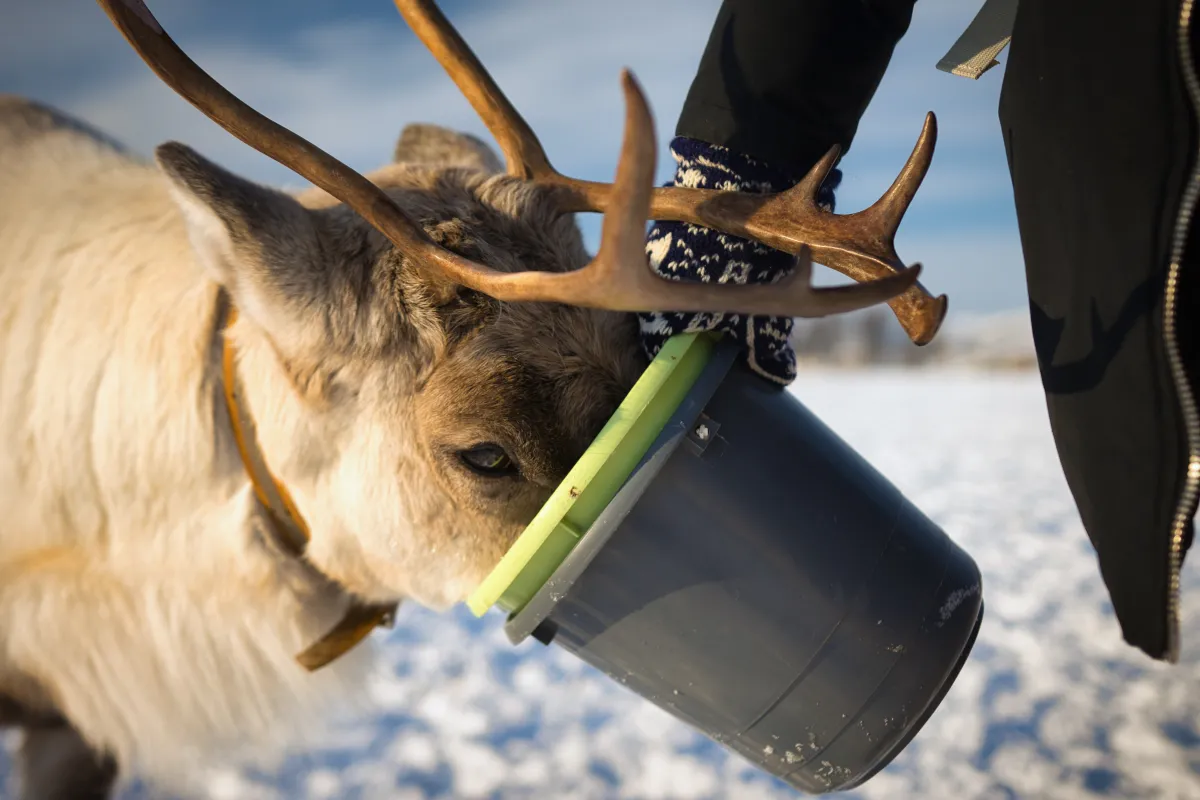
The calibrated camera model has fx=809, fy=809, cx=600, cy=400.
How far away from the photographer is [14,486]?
75.7 inches

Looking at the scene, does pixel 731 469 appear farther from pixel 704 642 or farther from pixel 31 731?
pixel 31 731

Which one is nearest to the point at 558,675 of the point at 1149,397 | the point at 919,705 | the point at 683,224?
the point at 919,705

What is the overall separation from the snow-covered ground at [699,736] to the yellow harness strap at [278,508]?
1.86ft

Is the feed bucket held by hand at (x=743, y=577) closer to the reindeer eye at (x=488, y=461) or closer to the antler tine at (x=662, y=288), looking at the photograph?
the antler tine at (x=662, y=288)

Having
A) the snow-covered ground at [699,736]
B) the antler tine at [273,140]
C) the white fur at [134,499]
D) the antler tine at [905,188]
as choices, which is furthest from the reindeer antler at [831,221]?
the snow-covered ground at [699,736]

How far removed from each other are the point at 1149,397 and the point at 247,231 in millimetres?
1491

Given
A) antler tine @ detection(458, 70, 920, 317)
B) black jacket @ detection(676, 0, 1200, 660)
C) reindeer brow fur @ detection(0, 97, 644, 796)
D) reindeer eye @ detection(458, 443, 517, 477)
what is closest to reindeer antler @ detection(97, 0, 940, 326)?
antler tine @ detection(458, 70, 920, 317)

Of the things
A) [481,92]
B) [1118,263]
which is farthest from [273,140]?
[1118,263]

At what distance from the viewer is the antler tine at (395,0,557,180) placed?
179 centimetres

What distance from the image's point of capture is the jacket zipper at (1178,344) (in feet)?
3.25

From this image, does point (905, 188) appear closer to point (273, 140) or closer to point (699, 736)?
point (273, 140)

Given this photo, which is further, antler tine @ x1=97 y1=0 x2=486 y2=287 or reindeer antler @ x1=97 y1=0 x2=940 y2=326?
antler tine @ x1=97 y1=0 x2=486 y2=287

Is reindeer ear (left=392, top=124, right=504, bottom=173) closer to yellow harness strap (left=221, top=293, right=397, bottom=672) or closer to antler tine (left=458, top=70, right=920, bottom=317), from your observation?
yellow harness strap (left=221, top=293, right=397, bottom=672)

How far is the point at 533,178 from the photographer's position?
1.81 m
